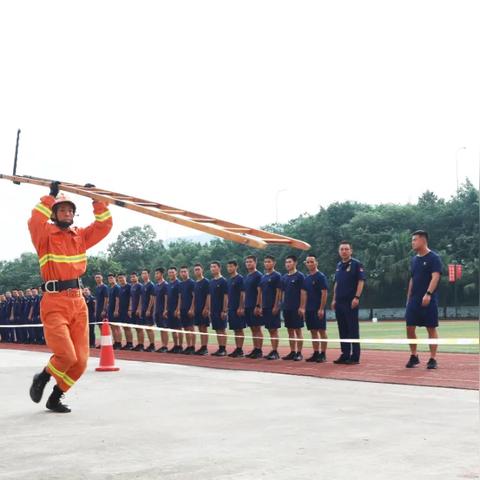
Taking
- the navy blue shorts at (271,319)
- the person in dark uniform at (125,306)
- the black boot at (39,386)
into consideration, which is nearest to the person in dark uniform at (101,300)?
the person in dark uniform at (125,306)

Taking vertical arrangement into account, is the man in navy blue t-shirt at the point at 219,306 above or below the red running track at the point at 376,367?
above

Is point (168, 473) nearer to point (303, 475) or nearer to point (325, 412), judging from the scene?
point (303, 475)

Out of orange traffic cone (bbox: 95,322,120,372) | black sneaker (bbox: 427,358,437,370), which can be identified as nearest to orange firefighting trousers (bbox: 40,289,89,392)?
orange traffic cone (bbox: 95,322,120,372)

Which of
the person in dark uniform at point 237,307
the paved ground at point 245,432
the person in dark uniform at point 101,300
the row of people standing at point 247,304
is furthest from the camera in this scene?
the person in dark uniform at point 101,300

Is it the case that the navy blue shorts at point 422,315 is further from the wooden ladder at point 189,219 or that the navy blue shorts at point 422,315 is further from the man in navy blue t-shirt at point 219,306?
the man in navy blue t-shirt at point 219,306

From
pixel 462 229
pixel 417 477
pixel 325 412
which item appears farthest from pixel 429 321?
pixel 462 229

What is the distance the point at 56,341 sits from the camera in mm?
8484

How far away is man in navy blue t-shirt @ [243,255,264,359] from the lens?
16188 mm

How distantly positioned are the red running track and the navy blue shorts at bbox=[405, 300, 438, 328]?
2.27 ft

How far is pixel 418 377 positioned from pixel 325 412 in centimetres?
357

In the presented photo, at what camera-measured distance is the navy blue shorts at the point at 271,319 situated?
15.8 metres

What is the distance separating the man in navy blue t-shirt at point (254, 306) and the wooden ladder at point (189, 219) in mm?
6987

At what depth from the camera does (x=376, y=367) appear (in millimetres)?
13133

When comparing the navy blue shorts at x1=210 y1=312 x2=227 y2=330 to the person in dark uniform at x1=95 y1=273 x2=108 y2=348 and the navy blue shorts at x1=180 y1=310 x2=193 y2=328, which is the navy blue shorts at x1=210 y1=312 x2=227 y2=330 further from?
the person in dark uniform at x1=95 y1=273 x2=108 y2=348
